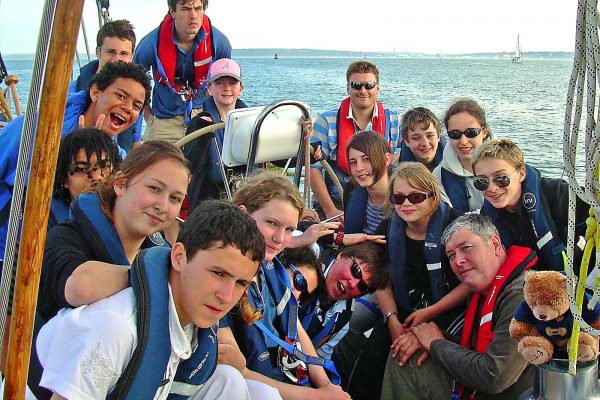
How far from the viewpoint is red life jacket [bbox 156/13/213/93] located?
16.3ft

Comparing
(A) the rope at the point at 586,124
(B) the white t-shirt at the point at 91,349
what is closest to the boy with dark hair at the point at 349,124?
(B) the white t-shirt at the point at 91,349

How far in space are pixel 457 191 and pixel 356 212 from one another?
0.54m

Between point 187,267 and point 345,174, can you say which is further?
Answer: point 345,174

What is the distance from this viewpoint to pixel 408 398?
116 inches

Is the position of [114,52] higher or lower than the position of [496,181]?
higher

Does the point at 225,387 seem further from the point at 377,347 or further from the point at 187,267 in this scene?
the point at 377,347

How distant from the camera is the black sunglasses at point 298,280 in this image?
122 inches

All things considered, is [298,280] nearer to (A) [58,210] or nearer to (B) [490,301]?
(B) [490,301]

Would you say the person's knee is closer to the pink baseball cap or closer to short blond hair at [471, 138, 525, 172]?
short blond hair at [471, 138, 525, 172]

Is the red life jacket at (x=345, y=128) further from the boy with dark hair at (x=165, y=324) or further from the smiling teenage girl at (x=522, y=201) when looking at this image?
the boy with dark hair at (x=165, y=324)

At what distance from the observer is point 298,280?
10.2 ft

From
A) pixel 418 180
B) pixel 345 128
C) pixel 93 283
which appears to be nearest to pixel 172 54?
pixel 345 128

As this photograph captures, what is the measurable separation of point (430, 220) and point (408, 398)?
0.81 metres

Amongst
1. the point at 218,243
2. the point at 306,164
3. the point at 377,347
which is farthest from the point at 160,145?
the point at 306,164
